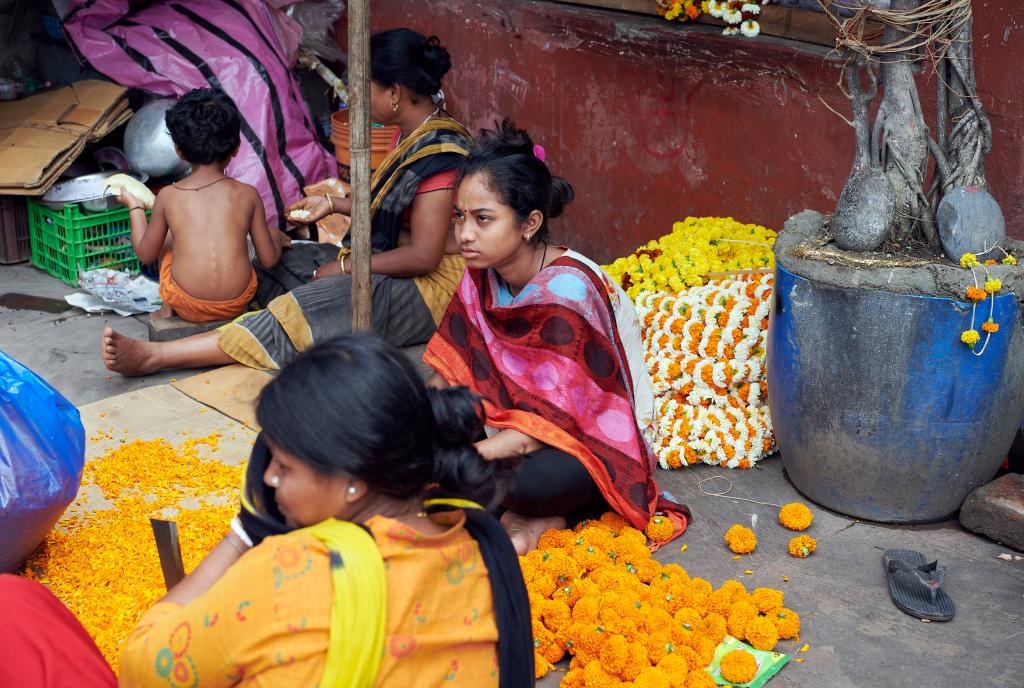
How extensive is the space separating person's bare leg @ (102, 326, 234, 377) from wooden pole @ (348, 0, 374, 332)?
117cm

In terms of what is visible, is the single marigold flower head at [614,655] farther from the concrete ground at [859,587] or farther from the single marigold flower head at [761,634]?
the single marigold flower head at [761,634]

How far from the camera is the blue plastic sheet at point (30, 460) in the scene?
2777 mm

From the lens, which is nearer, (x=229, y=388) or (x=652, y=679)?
(x=652, y=679)

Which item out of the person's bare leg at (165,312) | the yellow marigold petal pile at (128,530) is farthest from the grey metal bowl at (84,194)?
the yellow marigold petal pile at (128,530)

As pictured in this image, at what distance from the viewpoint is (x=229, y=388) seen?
14.4 ft

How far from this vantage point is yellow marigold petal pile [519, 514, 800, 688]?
8.80 feet

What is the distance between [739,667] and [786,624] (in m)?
0.28

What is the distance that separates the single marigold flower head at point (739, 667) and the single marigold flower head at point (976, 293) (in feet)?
4.13

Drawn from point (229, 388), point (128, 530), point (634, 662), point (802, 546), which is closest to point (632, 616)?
point (634, 662)

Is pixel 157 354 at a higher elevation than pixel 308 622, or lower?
lower

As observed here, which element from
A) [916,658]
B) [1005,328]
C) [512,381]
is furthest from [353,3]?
[916,658]

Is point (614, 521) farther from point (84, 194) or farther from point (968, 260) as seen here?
point (84, 194)

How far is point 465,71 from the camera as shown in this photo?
624 centimetres

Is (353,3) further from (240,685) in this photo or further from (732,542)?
(240,685)
